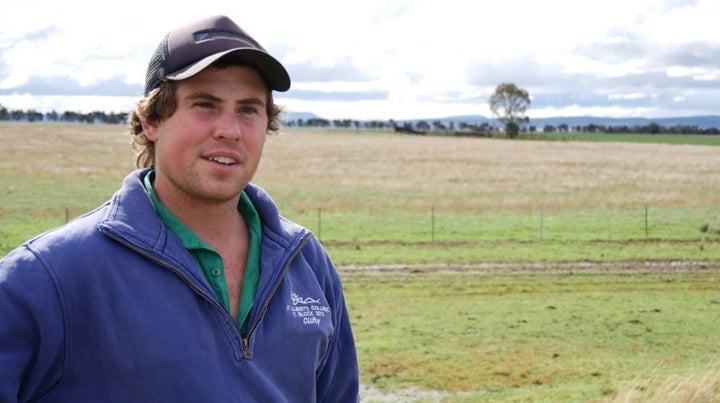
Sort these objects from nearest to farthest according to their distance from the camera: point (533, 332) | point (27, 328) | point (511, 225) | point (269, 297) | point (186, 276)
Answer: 1. point (27, 328)
2. point (186, 276)
3. point (269, 297)
4. point (533, 332)
5. point (511, 225)

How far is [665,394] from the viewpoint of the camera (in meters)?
6.69

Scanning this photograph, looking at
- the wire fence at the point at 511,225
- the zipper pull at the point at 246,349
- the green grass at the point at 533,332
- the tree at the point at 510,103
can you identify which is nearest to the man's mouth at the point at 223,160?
the zipper pull at the point at 246,349

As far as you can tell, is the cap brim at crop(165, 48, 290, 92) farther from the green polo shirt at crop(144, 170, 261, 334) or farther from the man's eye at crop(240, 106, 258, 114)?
the green polo shirt at crop(144, 170, 261, 334)

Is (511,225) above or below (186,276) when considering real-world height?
below

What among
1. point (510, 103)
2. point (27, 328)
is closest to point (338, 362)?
point (27, 328)

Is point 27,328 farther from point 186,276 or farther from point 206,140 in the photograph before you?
point 206,140

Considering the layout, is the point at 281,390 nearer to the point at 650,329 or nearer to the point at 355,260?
the point at 650,329

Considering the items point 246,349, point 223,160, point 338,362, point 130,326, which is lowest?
point 338,362

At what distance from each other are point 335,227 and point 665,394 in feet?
66.6

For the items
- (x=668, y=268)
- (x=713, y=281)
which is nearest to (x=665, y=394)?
(x=713, y=281)

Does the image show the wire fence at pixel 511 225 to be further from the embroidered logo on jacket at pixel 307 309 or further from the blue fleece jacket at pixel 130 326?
the blue fleece jacket at pixel 130 326

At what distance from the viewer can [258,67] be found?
289cm

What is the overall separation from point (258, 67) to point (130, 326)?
3.07 feet

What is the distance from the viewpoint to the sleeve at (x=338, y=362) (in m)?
3.28
